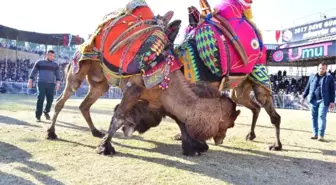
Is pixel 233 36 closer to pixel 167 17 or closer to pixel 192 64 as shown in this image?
pixel 192 64

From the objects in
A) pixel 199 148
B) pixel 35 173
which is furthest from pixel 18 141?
pixel 199 148

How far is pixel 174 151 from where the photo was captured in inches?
212

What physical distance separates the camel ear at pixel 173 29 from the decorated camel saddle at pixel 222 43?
0.18 m

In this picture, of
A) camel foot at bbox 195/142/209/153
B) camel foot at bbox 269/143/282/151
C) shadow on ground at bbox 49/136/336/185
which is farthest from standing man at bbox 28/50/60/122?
camel foot at bbox 269/143/282/151

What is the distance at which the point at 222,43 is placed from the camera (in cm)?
494

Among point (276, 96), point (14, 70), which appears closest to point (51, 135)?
point (276, 96)

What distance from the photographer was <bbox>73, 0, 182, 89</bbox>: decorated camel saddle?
4754mm

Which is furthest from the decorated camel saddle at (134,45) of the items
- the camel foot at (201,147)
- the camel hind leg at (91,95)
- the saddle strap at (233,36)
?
the camel hind leg at (91,95)

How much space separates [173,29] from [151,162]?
7.67 ft

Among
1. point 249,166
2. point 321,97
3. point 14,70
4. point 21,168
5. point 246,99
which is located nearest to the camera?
point 21,168

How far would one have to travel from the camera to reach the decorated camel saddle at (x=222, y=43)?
4.88 metres

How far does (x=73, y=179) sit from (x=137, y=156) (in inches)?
56.0

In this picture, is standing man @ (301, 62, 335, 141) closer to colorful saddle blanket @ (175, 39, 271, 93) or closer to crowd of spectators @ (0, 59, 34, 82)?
colorful saddle blanket @ (175, 39, 271, 93)

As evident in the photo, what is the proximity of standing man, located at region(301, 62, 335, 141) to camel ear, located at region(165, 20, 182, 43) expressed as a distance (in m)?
4.43
